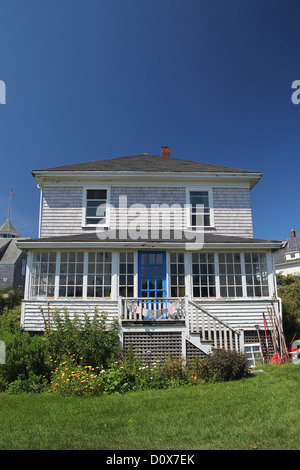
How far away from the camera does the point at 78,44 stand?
12297mm

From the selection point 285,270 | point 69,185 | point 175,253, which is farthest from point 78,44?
point 285,270

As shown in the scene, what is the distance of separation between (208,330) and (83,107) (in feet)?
37.8

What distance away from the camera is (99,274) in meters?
12.1

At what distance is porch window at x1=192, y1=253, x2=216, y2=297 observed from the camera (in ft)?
40.0

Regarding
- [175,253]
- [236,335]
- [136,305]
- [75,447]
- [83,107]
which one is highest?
[83,107]

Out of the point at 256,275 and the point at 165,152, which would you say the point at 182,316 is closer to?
the point at 256,275

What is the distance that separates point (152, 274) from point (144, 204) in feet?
12.2

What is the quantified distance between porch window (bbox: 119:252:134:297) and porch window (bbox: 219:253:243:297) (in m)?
3.38

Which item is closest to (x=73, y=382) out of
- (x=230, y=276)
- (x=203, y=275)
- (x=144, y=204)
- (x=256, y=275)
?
(x=203, y=275)

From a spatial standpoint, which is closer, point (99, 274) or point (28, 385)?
point (28, 385)

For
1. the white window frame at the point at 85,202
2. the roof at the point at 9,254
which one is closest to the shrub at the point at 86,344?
the white window frame at the point at 85,202

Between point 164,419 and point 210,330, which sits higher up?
point 210,330

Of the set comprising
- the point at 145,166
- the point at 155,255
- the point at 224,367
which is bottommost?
the point at 224,367

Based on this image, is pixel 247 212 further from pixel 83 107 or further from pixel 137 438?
pixel 137 438
